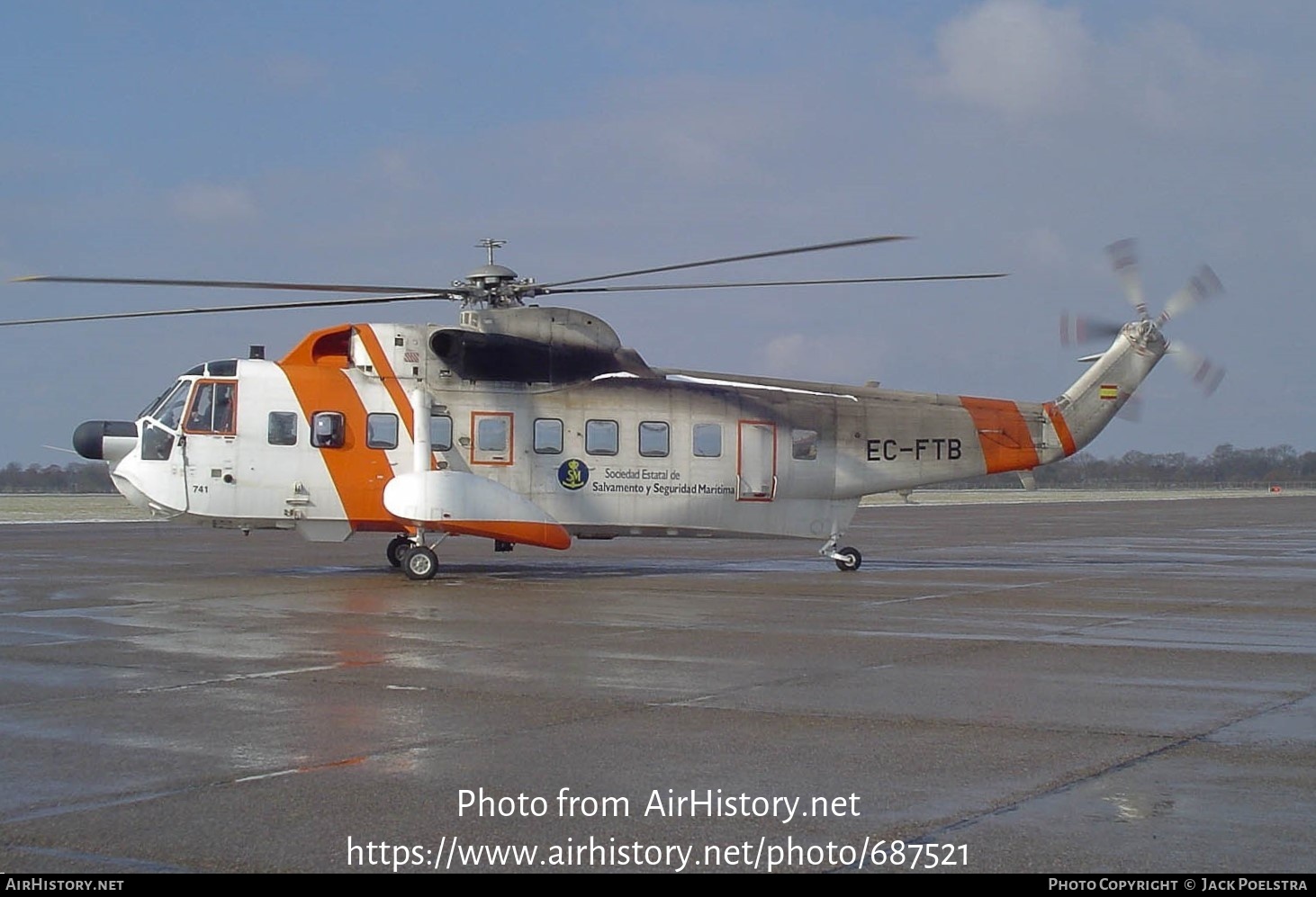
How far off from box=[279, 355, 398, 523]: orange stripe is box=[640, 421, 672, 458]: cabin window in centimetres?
405

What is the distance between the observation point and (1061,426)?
82.5 feet

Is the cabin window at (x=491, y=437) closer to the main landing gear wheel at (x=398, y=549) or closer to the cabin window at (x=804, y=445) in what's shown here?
the main landing gear wheel at (x=398, y=549)

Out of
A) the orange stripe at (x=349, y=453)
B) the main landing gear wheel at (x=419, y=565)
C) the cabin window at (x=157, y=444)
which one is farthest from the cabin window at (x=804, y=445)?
the cabin window at (x=157, y=444)

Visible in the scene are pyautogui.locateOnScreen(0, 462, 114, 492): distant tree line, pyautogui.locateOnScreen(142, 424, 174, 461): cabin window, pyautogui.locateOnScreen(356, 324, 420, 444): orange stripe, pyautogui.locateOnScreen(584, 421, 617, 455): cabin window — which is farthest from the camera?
pyautogui.locateOnScreen(0, 462, 114, 492): distant tree line

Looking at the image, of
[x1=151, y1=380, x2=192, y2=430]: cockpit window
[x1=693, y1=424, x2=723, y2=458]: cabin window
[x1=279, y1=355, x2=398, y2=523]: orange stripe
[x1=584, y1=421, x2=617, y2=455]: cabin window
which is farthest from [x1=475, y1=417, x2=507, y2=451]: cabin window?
[x1=151, y1=380, x2=192, y2=430]: cockpit window

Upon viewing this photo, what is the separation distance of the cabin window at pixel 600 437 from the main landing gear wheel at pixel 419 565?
3.03 meters

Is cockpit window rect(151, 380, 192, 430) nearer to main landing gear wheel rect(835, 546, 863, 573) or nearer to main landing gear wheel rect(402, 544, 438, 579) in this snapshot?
main landing gear wheel rect(402, 544, 438, 579)

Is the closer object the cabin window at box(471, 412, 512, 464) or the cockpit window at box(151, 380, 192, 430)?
the cockpit window at box(151, 380, 192, 430)

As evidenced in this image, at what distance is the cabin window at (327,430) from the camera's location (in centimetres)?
2097

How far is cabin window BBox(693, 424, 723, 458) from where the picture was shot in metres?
22.6

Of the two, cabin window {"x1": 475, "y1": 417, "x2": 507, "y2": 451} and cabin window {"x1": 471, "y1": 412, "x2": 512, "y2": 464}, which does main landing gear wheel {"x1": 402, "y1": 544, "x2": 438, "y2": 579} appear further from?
cabin window {"x1": 475, "y1": 417, "x2": 507, "y2": 451}

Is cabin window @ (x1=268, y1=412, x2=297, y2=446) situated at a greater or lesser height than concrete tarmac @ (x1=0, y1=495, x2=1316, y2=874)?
greater

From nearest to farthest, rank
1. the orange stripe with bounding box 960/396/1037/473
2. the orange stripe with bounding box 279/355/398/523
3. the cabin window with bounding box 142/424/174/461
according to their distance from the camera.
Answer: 1. the cabin window with bounding box 142/424/174/461
2. the orange stripe with bounding box 279/355/398/523
3. the orange stripe with bounding box 960/396/1037/473
